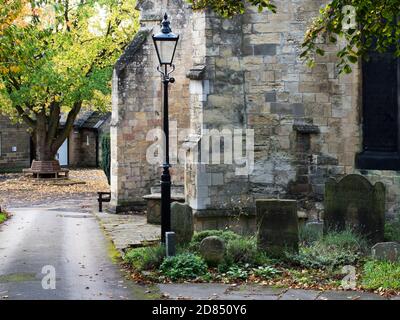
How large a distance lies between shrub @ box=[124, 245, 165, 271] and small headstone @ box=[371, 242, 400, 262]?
353 centimetres

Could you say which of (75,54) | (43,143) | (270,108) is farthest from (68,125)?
(270,108)

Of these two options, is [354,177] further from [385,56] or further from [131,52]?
[131,52]

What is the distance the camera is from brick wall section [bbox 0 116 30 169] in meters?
41.5

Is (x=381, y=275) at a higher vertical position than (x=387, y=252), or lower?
lower

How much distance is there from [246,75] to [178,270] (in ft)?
19.3

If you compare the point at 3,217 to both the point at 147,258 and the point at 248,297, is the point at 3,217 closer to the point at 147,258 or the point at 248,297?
the point at 147,258

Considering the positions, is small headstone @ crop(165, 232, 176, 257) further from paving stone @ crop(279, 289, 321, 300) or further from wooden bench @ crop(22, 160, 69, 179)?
Result: wooden bench @ crop(22, 160, 69, 179)

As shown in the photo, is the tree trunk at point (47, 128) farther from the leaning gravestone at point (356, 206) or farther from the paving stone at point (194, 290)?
the paving stone at point (194, 290)

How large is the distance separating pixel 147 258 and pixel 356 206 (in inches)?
159

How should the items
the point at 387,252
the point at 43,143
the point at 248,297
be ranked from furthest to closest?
the point at 43,143 < the point at 387,252 < the point at 248,297

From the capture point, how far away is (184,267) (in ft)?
33.7

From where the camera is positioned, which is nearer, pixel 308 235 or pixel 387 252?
pixel 387 252

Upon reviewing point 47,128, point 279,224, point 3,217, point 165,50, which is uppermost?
point 165,50

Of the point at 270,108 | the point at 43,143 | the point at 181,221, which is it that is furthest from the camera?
the point at 43,143
